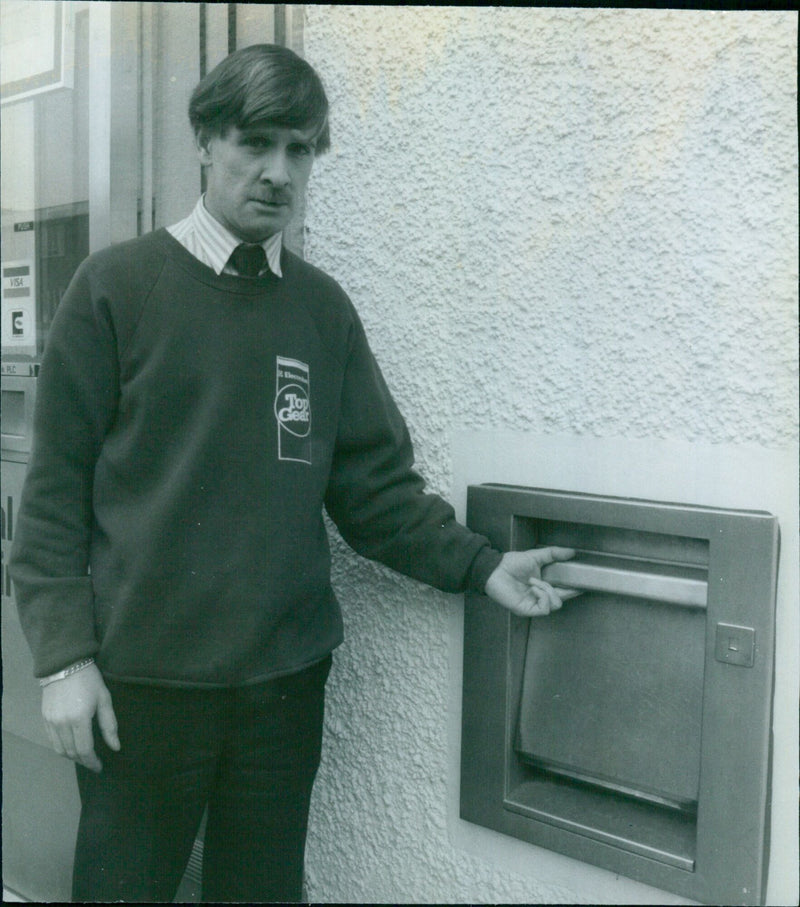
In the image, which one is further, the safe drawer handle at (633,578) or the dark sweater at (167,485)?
the dark sweater at (167,485)

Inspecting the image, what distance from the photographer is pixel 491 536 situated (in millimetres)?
1646

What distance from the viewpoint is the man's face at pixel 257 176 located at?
1555 millimetres

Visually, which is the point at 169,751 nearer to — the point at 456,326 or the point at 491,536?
the point at 491,536

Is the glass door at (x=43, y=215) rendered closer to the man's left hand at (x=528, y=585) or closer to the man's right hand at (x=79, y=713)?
the man's right hand at (x=79, y=713)

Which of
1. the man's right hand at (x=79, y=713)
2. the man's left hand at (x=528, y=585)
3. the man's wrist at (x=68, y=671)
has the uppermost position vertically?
the man's left hand at (x=528, y=585)

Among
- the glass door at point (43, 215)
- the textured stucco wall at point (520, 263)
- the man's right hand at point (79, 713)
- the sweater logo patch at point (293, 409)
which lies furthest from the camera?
the glass door at point (43, 215)

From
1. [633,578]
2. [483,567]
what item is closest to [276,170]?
[483,567]

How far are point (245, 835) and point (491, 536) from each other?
0.75 metres

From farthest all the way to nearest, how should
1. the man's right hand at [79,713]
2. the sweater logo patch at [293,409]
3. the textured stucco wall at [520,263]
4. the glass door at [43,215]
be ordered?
the glass door at [43,215], the sweater logo patch at [293,409], the man's right hand at [79,713], the textured stucco wall at [520,263]

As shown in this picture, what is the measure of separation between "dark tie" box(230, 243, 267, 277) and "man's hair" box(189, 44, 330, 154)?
0.69 feet

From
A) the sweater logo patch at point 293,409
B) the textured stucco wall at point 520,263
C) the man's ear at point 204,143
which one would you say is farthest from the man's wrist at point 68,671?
the man's ear at point 204,143

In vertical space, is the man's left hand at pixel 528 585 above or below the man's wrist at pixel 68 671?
above

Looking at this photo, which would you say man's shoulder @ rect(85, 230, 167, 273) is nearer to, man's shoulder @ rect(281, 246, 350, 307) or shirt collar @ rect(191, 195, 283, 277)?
shirt collar @ rect(191, 195, 283, 277)

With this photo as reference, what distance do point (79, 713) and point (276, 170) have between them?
3.32 feet
